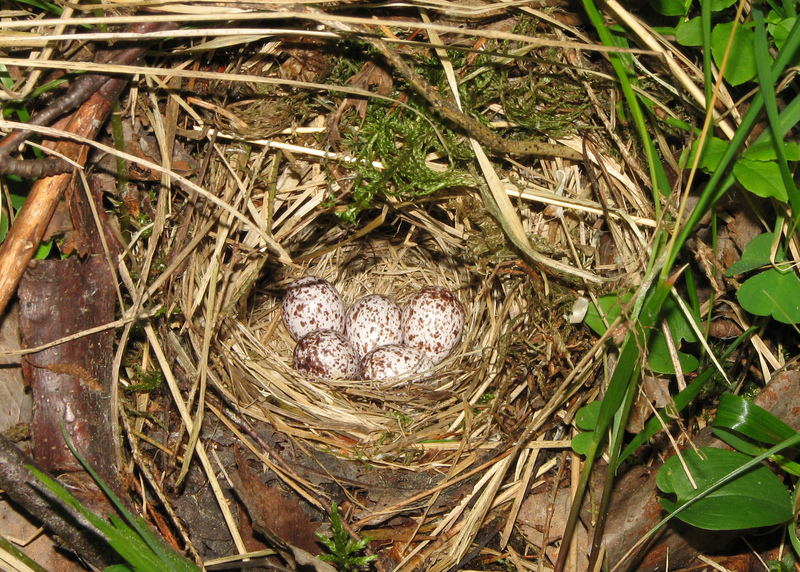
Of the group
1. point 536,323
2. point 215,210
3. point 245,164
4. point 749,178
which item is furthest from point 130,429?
point 749,178

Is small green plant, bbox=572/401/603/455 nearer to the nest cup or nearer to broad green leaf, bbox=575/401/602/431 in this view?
broad green leaf, bbox=575/401/602/431

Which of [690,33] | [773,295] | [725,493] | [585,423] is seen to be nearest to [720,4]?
[690,33]

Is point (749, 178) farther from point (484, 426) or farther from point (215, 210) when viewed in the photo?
point (215, 210)

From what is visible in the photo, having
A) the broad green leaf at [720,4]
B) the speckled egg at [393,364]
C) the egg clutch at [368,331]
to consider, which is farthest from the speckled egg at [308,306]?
the broad green leaf at [720,4]

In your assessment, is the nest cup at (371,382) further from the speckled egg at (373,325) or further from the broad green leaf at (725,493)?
the broad green leaf at (725,493)

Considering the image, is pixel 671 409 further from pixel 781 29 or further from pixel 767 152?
pixel 781 29

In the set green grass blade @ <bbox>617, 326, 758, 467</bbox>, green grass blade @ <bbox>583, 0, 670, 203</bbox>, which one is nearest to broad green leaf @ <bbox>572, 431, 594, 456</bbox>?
green grass blade @ <bbox>617, 326, 758, 467</bbox>
